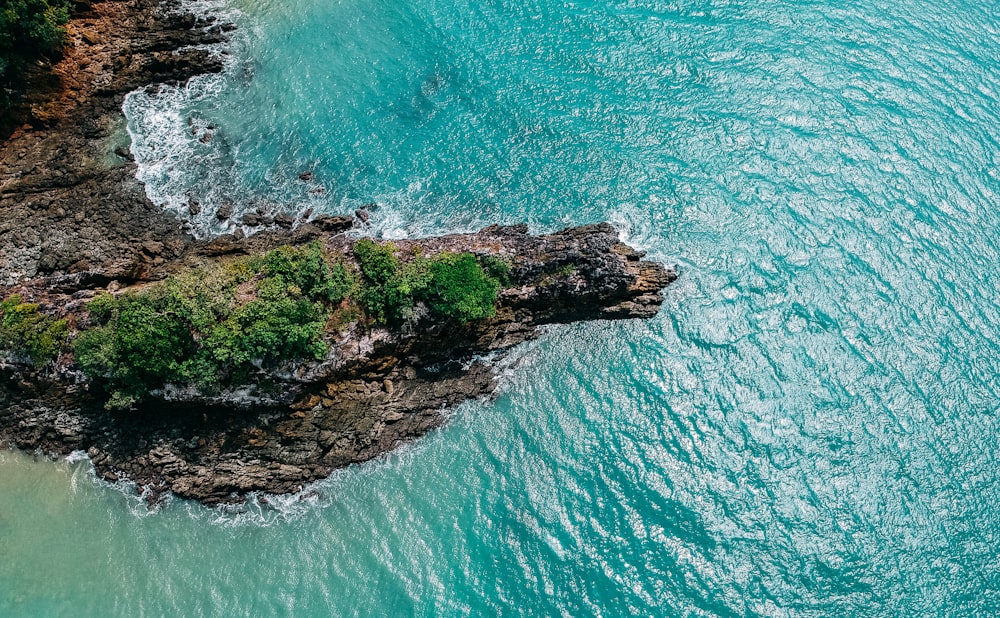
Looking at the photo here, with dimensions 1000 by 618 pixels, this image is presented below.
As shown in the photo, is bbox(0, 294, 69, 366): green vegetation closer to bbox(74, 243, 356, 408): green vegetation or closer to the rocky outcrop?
bbox(74, 243, 356, 408): green vegetation

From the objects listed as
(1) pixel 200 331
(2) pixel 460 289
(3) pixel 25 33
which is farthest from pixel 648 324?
(3) pixel 25 33

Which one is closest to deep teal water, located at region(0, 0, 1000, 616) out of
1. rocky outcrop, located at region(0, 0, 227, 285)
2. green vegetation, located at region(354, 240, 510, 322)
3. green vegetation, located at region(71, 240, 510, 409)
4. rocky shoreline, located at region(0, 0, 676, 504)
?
rocky shoreline, located at region(0, 0, 676, 504)

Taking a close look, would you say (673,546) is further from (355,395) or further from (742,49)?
(742,49)

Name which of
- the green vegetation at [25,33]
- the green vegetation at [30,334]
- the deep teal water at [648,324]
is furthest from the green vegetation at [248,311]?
the green vegetation at [25,33]

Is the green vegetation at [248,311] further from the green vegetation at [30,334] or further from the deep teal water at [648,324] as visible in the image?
the deep teal water at [648,324]

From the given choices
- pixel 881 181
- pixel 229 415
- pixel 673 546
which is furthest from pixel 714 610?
pixel 881 181

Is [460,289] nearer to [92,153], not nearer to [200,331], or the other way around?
[200,331]
